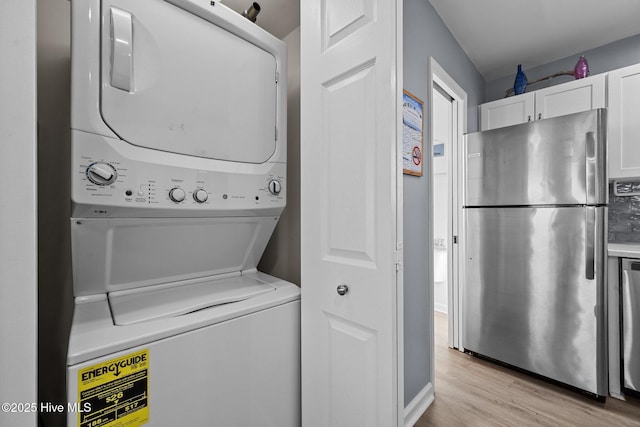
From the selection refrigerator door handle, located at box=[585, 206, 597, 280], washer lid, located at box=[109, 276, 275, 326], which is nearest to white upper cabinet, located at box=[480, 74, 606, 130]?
refrigerator door handle, located at box=[585, 206, 597, 280]

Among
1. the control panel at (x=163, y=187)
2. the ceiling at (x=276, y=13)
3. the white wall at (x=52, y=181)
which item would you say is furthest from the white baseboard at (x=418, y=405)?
the ceiling at (x=276, y=13)

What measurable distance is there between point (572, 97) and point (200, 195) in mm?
2942

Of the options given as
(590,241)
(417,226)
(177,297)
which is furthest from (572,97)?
(177,297)

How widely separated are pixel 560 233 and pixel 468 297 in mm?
830

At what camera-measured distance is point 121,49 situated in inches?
33.4

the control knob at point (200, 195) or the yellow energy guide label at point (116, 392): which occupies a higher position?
the control knob at point (200, 195)

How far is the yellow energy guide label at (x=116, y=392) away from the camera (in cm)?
69

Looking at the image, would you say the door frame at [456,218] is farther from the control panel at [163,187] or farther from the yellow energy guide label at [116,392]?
the yellow energy guide label at [116,392]

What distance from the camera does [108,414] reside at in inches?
28.6

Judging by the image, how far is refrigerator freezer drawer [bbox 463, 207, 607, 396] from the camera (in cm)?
176

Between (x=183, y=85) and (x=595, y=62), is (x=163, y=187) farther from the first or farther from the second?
(x=595, y=62)

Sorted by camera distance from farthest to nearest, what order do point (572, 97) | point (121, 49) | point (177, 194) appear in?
point (572, 97) < point (177, 194) < point (121, 49)

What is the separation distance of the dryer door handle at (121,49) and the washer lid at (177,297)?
73cm

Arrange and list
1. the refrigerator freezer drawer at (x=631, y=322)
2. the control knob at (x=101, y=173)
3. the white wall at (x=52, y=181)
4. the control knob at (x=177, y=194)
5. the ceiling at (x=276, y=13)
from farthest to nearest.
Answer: the refrigerator freezer drawer at (x=631, y=322) < the ceiling at (x=276, y=13) < the white wall at (x=52, y=181) < the control knob at (x=177, y=194) < the control knob at (x=101, y=173)
